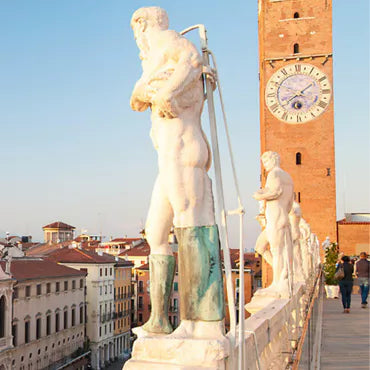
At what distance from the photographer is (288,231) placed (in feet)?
21.2

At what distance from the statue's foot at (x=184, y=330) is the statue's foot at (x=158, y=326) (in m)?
0.16

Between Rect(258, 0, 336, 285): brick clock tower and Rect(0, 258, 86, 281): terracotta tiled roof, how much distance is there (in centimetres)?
1748

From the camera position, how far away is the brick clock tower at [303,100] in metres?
28.9

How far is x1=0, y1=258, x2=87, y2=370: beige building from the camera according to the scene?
115ft

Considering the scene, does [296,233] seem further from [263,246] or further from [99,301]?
[99,301]

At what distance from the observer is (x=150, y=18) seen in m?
2.85

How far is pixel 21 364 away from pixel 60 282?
798 centimetres

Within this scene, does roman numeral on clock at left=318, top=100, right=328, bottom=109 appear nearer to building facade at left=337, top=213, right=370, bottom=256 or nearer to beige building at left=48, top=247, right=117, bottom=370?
building facade at left=337, top=213, right=370, bottom=256

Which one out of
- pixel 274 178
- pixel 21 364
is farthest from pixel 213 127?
pixel 21 364

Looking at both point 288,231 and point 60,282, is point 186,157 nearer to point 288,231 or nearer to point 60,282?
point 288,231

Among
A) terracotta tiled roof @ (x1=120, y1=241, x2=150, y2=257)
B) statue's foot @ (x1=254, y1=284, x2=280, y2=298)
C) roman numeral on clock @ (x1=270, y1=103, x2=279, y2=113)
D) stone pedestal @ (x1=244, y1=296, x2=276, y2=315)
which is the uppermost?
roman numeral on clock @ (x1=270, y1=103, x2=279, y2=113)

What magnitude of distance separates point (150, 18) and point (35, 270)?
1496 inches

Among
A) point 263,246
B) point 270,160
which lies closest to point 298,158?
point 263,246

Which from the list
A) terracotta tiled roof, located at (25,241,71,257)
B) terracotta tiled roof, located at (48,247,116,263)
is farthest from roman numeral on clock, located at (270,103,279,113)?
terracotta tiled roof, located at (25,241,71,257)
